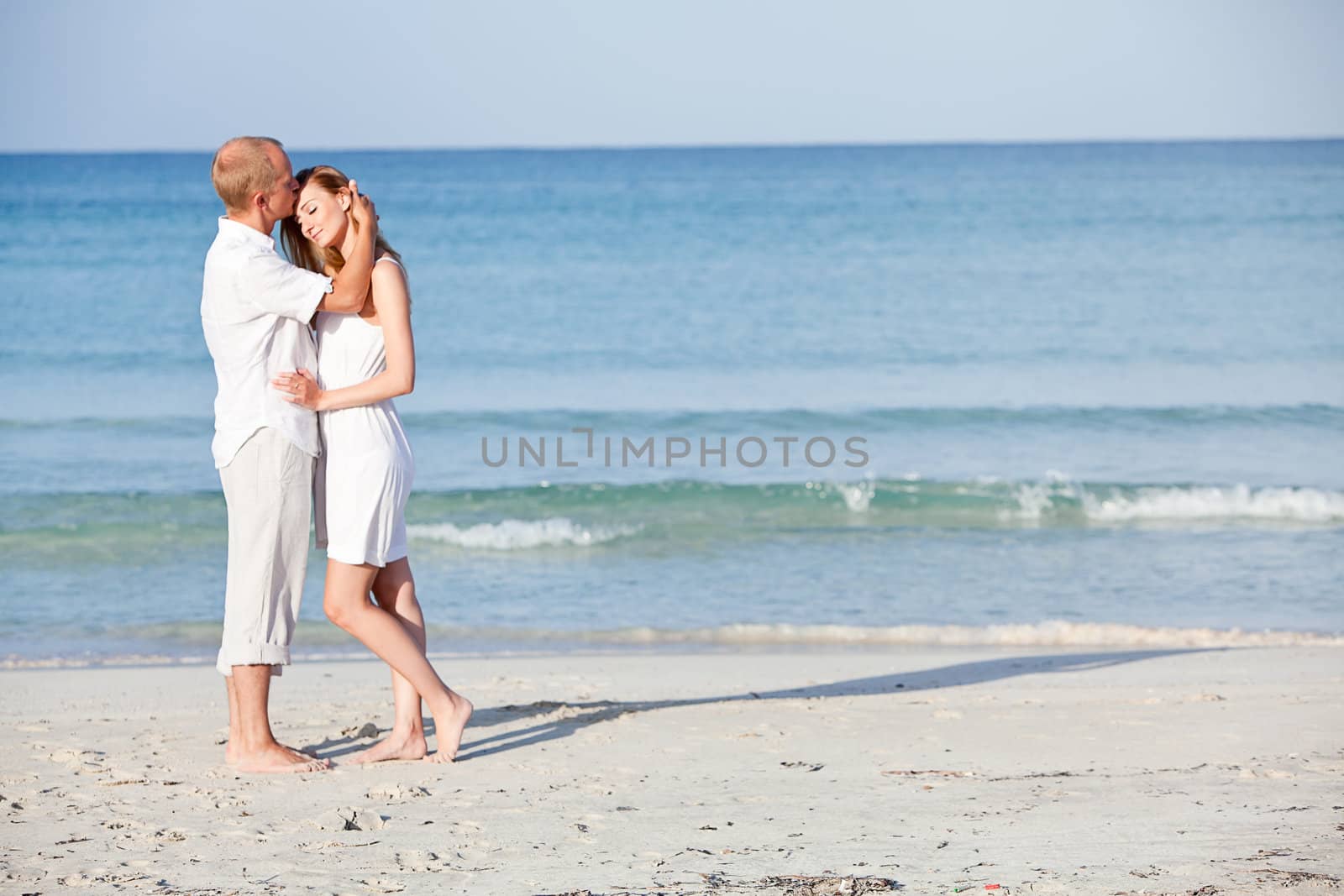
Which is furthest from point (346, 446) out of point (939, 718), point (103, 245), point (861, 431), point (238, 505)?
point (103, 245)

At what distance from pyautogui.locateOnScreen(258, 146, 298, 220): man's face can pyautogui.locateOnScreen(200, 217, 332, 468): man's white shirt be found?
0.10 meters

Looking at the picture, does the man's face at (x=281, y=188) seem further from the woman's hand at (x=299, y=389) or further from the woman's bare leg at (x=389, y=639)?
the woman's bare leg at (x=389, y=639)

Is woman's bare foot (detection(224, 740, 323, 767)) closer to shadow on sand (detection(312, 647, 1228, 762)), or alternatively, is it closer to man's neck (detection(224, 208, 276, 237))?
shadow on sand (detection(312, 647, 1228, 762))

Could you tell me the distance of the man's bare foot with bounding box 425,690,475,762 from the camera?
13.5 ft

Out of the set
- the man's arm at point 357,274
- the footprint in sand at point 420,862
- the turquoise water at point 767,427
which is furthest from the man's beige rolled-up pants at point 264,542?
the turquoise water at point 767,427

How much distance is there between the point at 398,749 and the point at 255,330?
1.44 metres

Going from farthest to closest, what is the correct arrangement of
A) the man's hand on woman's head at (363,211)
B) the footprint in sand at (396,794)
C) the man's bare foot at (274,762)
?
the man's bare foot at (274,762) → the man's hand on woman's head at (363,211) → the footprint in sand at (396,794)

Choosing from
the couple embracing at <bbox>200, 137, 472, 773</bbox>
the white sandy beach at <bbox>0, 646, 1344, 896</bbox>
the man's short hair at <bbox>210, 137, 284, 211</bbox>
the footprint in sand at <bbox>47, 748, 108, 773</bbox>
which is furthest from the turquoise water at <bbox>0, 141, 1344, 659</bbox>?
the man's short hair at <bbox>210, 137, 284, 211</bbox>

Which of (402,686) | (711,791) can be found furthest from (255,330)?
(711,791)

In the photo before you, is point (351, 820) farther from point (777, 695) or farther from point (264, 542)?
point (777, 695)

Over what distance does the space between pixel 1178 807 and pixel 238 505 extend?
9.46 ft

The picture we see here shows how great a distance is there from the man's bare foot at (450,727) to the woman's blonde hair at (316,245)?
142 centimetres

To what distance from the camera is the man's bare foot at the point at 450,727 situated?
4.13 metres

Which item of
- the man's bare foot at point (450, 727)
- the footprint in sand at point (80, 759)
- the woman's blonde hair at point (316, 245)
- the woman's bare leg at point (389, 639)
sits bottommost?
the footprint in sand at point (80, 759)
